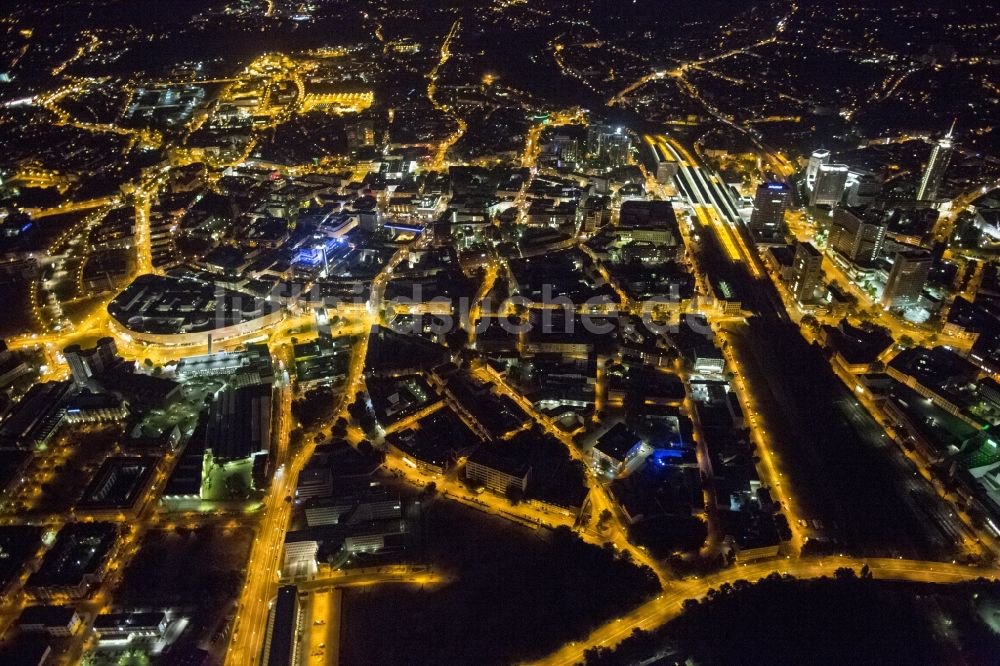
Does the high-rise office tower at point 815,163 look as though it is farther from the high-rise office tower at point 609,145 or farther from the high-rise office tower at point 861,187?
the high-rise office tower at point 609,145

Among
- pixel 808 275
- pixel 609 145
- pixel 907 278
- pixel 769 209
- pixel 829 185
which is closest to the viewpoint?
pixel 907 278

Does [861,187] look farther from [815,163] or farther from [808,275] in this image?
[808,275]

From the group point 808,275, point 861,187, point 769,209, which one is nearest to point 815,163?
point 861,187

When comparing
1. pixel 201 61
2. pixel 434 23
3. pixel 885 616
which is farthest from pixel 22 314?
pixel 434 23

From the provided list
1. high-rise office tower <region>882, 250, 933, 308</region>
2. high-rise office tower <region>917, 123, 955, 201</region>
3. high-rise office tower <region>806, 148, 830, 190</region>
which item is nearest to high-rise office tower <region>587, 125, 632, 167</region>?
high-rise office tower <region>806, 148, 830, 190</region>

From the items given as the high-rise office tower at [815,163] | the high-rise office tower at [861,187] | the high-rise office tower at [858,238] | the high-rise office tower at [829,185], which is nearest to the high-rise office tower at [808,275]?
the high-rise office tower at [858,238]

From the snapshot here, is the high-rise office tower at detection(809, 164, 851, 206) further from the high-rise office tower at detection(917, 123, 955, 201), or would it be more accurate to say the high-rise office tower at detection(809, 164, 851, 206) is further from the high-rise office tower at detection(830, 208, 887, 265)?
the high-rise office tower at detection(830, 208, 887, 265)
